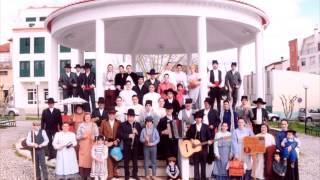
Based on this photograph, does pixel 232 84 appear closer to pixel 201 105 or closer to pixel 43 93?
pixel 201 105

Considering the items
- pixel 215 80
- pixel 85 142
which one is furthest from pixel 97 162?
pixel 215 80

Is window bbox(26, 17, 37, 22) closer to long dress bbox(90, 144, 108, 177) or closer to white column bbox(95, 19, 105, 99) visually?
white column bbox(95, 19, 105, 99)

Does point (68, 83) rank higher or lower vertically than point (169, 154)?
higher

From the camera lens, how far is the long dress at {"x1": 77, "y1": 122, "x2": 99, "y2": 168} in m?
10.3

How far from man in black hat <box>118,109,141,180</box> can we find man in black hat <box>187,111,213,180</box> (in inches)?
50.7

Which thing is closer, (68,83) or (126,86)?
(126,86)

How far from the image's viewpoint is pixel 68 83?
14.0m

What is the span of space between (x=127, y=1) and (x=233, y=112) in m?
4.38

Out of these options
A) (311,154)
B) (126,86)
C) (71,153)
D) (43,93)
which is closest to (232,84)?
(126,86)

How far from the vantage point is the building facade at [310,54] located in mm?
69875

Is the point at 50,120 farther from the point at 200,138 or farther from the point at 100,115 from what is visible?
the point at 200,138

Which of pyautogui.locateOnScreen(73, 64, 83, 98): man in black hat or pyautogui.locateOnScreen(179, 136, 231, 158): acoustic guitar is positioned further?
pyautogui.locateOnScreen(73, 64, 83, 98): man in black hat

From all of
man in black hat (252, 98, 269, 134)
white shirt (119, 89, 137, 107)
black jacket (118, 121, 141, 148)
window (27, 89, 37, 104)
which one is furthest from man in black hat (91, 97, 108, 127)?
window (27, 89, 37, 104)

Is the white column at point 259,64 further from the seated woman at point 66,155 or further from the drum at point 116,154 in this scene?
the seated woman at point 66,155
